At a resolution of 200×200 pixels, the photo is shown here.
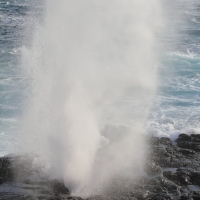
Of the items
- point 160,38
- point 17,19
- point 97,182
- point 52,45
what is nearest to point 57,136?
point 97,182

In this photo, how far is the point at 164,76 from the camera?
2684cm

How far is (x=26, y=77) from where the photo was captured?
2612cm

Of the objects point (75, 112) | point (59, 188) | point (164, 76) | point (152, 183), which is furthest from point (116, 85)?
point (59, 188)

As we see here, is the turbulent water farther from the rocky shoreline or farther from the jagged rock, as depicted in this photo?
the rocky shoreline

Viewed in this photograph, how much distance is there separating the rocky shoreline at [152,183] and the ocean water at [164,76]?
9.67 feet

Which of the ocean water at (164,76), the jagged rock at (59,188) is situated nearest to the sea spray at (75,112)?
the jagged rock at (59,188)

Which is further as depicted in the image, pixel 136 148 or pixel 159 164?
pixel 136 148

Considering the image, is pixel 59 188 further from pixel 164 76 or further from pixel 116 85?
pixel 164 76

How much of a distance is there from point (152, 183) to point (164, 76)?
51.9 ft

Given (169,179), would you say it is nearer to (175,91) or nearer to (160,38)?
(175,91)

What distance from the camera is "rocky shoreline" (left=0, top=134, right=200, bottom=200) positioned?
1116 centimetres

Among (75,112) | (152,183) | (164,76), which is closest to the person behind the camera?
(152,183)

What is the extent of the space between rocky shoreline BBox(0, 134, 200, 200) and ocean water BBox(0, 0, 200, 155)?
295 cm

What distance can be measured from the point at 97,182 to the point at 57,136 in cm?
240
